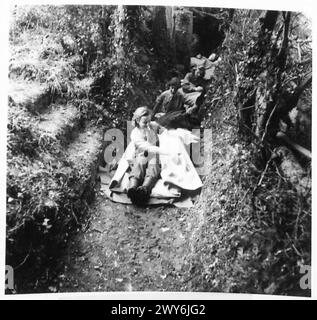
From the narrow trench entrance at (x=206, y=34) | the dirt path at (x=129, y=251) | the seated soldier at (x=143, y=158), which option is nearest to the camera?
the dirt path at (x=129, y=251)

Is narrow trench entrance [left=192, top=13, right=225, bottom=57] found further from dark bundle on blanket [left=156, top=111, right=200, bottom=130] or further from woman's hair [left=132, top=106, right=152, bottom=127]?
woman's hair [left=132, top=106, right=152, bottom=127]

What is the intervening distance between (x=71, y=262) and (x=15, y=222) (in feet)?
2.07

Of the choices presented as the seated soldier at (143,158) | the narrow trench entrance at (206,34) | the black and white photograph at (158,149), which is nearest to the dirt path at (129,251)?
the black and white photograph at (158,149)

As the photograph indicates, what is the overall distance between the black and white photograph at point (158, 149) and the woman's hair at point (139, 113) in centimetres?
1

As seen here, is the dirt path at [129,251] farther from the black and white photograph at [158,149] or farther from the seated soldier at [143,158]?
the seated soldier at [143,158]

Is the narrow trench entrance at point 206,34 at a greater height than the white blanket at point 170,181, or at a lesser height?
greater

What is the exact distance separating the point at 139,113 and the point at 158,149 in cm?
40

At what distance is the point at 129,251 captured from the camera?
4.14m

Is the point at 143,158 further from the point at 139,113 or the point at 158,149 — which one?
the point at 139,113

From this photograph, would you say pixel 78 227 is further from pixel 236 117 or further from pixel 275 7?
pixel 275 7

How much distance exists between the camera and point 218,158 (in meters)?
4.29

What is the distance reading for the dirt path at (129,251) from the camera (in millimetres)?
4078

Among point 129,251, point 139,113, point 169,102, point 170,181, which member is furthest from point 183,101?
point 129,251

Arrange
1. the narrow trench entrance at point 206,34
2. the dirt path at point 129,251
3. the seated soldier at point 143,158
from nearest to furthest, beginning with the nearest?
the dirt path at point 129,251
the seated soldier at point 143,158
the narrow trench entrance at point 206,34
